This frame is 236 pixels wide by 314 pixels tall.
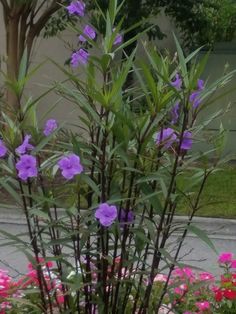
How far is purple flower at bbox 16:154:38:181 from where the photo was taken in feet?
8.41

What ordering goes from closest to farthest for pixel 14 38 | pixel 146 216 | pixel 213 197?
1. pixel 146 216
2. pixel 213 197
3. pixel 14 38

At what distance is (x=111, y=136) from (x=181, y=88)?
334 mm

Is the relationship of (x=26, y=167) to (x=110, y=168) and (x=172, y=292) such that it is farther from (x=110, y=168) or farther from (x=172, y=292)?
(x=172, y=292)

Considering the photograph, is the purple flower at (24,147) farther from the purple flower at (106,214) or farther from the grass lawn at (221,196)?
the grass lawn at (221,196)

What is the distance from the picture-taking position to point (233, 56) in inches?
496

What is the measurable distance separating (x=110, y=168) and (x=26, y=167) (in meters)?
0.34

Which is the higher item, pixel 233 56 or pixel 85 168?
pixel 233 56

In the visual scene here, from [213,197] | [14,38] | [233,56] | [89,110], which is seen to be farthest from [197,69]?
[233,56]

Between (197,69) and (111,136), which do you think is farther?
(111,136)

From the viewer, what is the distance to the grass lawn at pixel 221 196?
332 inches

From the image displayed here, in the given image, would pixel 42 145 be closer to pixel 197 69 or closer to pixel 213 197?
pixel 197 69

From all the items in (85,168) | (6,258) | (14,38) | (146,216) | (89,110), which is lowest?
(6,258)

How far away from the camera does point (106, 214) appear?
2514 millimetres

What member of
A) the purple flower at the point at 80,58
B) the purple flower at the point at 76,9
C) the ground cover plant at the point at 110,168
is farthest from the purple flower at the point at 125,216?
the purple flower at the point at 76,9
